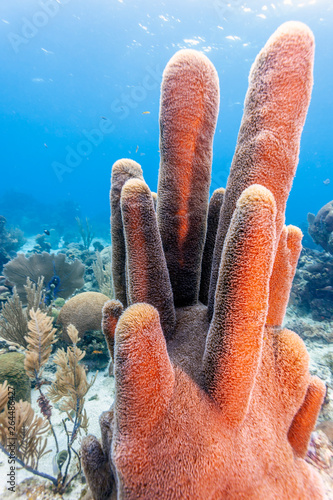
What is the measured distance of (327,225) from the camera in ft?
30.2

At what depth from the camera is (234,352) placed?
842 millimetres

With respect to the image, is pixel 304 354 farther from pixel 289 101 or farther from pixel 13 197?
pixel 13 197

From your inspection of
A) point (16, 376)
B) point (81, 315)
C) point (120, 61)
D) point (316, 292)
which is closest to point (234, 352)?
point (16, 376)

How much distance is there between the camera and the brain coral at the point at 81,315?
16.3 ft

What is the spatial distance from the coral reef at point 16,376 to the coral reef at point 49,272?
9.89 ft

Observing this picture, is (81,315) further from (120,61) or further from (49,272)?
(120,61)

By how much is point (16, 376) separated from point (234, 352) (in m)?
3.89

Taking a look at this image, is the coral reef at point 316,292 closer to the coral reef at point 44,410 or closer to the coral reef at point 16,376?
the coral reef at point 44,410

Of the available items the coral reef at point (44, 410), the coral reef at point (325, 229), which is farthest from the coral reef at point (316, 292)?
the coral reef at point (44, 410)

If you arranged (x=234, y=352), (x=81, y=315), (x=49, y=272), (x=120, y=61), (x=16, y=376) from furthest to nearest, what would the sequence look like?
1. (x=120, y=61)
2. (x=49, y=272)
3. (x=81, y=315)
4. (x=16, y=376)
5. (x=234, y=352)

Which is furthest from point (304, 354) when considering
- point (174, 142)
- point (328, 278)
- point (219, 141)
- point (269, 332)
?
point (219, 141)

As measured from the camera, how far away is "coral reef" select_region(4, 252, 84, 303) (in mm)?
6496

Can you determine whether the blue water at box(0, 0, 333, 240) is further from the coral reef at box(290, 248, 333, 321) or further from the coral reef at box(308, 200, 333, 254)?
the coral reef at box(290, 248, 333, 321)

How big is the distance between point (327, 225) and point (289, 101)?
10154 millimetres
